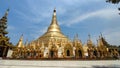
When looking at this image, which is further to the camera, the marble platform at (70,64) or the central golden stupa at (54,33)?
the central golden stupa at (54,33)

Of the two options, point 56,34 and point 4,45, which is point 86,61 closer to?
point 4,45

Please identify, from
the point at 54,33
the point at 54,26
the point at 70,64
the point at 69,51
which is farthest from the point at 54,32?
the point at 70,64

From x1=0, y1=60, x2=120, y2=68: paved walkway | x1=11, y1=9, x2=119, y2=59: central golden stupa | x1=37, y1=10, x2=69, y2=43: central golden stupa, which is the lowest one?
x1=0, y1=60, x2=120, y2=68: paved walkway

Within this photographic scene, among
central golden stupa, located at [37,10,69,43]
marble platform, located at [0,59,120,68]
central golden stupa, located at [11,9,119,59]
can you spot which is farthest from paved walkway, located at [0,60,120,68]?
central golden stupa, located at [37,10,69,43]

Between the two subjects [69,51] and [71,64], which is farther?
[69,51]

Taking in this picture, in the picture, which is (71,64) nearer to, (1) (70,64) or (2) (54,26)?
(1) (70,64)

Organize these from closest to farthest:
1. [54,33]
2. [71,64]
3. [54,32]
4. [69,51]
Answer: [71,64]
[69,51]
[54,33]
[54,32]

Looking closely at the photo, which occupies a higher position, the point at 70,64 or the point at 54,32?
the point at 54,32

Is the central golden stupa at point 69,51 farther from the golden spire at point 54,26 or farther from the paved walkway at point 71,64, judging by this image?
the golden spire at point 54,26

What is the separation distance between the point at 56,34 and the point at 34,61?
17898mm

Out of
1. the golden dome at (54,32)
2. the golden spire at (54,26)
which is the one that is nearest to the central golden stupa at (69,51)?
the golden dome at (54,32)

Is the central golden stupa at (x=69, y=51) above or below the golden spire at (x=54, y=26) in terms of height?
below

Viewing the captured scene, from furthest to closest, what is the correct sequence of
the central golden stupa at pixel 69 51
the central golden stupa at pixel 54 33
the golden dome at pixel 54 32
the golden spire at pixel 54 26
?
the golden spire at pixel 54 26 → the golden dome at pixel 54 32 → the central golden stupa at pixel 54 33 → the central golden stupa at pixel 69 51

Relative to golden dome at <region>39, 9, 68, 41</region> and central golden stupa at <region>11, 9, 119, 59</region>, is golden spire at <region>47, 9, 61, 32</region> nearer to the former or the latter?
golden dome at <region>39, 9, 68, 41</region>
